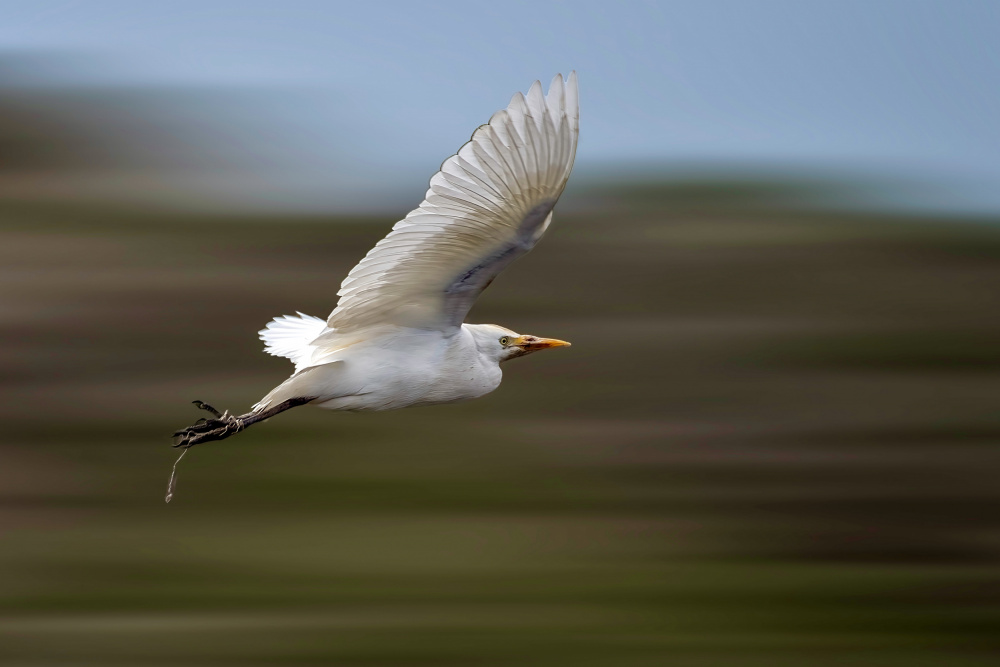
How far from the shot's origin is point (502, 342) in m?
3.18

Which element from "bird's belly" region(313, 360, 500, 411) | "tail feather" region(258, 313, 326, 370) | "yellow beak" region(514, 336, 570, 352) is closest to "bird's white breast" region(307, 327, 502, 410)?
"bird's belly" region(313, 360, 500, 411)

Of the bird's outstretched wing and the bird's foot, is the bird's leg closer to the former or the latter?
the bird's foot

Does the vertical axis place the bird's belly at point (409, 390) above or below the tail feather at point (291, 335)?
below

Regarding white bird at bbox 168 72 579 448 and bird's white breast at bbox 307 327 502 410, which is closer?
white bird at bbox 168 72 579 448

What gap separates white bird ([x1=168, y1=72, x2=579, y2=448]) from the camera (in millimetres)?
2352

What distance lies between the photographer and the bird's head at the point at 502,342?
3141 mm

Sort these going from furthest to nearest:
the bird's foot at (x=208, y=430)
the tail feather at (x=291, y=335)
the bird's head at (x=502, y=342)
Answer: the tail feather at (x=291, y=335), the bird's head at (x=502, y=342), the bird's foot at (x=208, y=430)

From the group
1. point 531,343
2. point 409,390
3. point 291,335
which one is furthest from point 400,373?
point 291,335

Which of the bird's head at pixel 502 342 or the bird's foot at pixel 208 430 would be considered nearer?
the bird's foot at pixel 208 430

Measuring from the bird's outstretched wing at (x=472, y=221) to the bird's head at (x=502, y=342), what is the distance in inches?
7.5

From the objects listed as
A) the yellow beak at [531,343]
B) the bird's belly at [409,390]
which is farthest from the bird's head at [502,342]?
the bird's belly at [409,390]

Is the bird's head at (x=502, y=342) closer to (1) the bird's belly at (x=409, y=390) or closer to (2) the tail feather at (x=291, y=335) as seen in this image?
(1) the bird's belly at (x=409, y=390)

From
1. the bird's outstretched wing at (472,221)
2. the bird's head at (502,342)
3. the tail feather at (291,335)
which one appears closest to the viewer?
the bird's outstretched wing at (472,221)

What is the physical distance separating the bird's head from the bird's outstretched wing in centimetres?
19
